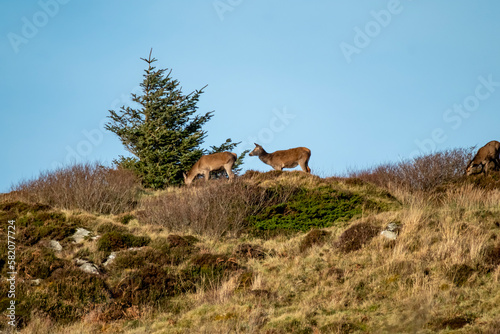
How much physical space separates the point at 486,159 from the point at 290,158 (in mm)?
7824

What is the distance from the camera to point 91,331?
10094 millimetres

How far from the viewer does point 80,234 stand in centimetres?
1573

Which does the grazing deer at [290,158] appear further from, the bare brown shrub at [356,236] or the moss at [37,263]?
the moss at [37,263]

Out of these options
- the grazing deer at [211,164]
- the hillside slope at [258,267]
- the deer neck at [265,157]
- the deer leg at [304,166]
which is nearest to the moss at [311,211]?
the hillside slope at [258,267]

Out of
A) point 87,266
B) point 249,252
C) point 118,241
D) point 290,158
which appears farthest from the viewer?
point 290,158

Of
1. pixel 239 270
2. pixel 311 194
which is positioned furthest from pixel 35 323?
pixel 311 194

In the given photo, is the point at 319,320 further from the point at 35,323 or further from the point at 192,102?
the point at 192,102

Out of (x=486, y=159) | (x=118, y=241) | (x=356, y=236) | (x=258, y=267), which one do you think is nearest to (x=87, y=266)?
(x=118, y=241)

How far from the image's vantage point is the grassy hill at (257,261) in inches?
376

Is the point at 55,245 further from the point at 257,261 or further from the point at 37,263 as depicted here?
the point at 257,261

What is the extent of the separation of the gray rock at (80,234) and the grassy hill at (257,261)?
80 mm

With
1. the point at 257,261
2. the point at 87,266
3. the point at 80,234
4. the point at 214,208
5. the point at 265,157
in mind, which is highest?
the point at 265,157

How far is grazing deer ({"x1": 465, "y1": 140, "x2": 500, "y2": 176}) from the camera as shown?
21.2 meters

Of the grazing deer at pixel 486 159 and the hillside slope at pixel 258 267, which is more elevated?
the grazing deer at pixel 486 159
